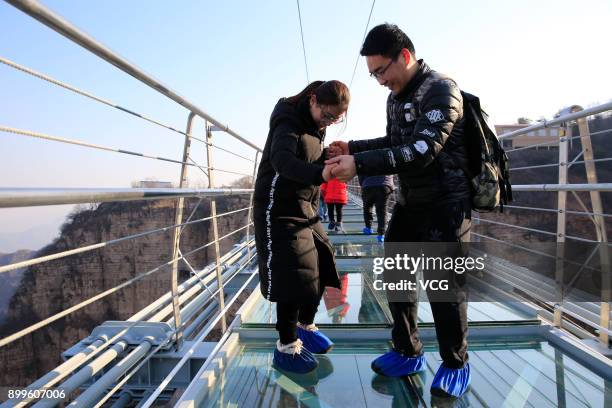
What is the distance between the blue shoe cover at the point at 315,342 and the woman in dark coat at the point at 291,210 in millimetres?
115

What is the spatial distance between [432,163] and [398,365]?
0.84 m

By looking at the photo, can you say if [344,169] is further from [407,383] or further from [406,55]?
[407,383]

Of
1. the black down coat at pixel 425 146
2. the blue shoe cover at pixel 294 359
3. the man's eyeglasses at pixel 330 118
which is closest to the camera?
the black down coat at pixel 425 146

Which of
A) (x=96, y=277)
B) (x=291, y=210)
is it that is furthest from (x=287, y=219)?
(x=96, y=277)

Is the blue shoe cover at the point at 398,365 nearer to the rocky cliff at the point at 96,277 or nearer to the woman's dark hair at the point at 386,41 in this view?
the woman's dark hair at the point at 386,41

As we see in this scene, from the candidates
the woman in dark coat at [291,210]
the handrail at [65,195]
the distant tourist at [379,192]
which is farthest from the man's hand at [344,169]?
the distant tourist at [379,192]

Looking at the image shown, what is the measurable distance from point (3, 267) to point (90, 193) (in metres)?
0.23

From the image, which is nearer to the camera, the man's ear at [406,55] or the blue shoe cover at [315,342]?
the man's ear at [406,55]

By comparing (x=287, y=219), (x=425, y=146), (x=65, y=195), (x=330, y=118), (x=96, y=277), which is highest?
(x=330, y=118)

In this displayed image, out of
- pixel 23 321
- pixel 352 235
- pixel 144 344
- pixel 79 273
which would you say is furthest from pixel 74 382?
pixel 23 321

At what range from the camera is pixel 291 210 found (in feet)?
5.14

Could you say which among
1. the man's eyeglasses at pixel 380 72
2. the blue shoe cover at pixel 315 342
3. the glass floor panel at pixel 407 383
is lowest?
the glass floor panel at pixel 407 383

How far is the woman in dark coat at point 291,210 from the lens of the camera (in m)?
1.46

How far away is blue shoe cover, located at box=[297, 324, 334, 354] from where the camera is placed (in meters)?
1.78
